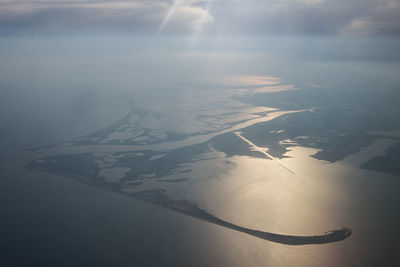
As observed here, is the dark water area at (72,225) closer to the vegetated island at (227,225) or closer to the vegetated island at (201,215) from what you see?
→ the vegetated island at (201,215)

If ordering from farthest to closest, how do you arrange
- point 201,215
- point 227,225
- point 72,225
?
point 201,215 → point 72,225 → point 227,225

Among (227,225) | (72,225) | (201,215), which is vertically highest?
(201,215)

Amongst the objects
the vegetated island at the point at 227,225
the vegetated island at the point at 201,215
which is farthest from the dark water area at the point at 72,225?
the vegetated island at the point at 227,225

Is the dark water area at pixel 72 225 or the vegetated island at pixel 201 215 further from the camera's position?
the vegetated island at pixel 201 215

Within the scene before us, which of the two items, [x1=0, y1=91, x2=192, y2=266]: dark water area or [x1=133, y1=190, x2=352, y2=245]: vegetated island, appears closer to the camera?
[x1=0, y1=91, x2=192, y2=266]: dark water area

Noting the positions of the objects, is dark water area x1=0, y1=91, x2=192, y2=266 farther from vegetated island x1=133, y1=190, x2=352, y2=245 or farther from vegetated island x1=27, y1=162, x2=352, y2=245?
vegetated island x1=133, y1=190, x2=352, y2=245

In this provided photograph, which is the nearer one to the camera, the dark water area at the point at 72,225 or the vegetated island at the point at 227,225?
the dark water area at the point at 72,225

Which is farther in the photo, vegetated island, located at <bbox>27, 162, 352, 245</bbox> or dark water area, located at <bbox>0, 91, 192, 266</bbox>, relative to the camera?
vegetated island, located at <bbox>27, 162, 352, 245</bbox>

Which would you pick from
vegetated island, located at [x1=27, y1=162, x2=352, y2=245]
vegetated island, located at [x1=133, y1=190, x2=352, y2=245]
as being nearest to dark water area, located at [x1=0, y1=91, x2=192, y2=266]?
vegetated island, located at [x1=27, y1=162, x2=352, y2=245]

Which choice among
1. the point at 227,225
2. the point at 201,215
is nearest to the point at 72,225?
the point at 201,215

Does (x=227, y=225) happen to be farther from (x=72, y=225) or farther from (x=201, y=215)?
(x=72, y=225)

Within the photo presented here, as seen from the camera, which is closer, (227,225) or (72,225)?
(227,225)
